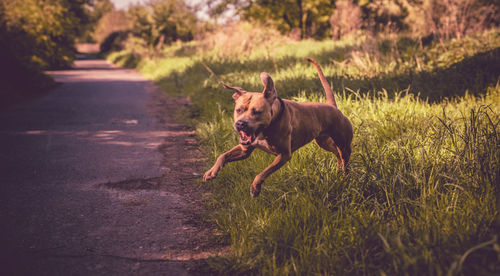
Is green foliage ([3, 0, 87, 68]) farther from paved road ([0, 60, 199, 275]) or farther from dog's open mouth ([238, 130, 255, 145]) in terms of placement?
dog's open mouth ([238, 130, 255, 145])

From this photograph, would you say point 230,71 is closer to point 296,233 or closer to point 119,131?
point 119,131

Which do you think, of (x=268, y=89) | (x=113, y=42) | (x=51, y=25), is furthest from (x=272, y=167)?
(x=113, y=42)

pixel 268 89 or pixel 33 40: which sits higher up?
pixel 33 40

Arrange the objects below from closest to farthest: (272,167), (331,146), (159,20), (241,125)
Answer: (241,125) < (272,167) < (331,146) < (159,20)

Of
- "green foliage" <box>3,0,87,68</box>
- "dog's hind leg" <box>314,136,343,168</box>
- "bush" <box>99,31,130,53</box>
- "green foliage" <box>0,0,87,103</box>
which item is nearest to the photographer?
"dog's hind leg" <box>314,136,343,168</box>

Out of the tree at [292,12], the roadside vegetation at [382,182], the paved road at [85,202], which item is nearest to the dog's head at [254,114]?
the roadside vegetation at [382,182]

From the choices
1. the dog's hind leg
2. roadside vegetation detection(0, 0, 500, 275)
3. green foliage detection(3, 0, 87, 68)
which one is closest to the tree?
green foliage detection(3, 0, 87, 68)

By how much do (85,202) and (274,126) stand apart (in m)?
2.08

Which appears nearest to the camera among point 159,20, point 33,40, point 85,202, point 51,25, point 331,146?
point 85,202

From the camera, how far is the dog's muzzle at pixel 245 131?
2.46m

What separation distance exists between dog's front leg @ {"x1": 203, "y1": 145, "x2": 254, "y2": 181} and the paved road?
55 centimetres

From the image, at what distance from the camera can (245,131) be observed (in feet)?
8.14

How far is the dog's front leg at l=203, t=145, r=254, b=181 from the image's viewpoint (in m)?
2.80

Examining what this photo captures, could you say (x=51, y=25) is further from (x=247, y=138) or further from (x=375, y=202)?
(x=375, y=202)
